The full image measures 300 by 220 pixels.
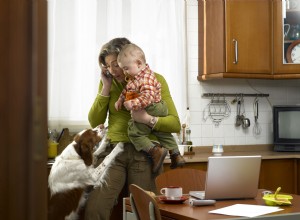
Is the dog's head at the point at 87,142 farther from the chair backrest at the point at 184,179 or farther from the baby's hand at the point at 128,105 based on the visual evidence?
the chair backrest at the point at 184,179

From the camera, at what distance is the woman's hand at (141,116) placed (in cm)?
350

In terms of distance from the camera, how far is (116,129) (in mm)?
3660

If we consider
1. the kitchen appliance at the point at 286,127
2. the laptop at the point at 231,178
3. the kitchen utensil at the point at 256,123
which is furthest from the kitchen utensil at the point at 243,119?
the laptop at the point at 231,178

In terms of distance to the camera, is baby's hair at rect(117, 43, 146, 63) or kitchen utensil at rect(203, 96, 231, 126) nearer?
baby's hair at rect(117, 43, 146, 63)

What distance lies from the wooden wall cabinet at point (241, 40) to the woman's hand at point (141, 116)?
1.05m

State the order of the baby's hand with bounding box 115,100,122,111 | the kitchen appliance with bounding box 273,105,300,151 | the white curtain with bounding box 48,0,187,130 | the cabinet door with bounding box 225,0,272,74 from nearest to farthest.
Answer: the baby's hand with bounding box 115,100,122,111
the white curtain with bounding box 48,0,187,130
the cabinet door with bounding box 225,0,272,74
the kitchen appliance with bounding box 273,105,300,151

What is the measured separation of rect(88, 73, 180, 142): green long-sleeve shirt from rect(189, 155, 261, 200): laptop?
42.8 inches

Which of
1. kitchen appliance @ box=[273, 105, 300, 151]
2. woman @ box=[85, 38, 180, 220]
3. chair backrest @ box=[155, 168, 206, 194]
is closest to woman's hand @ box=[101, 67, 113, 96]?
woman @ box=[85, 38, 180, 220]

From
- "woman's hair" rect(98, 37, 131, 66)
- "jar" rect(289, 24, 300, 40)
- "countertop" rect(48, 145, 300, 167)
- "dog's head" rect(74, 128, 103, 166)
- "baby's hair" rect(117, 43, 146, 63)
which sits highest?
"jar" rect(289, 24, 300, 40)

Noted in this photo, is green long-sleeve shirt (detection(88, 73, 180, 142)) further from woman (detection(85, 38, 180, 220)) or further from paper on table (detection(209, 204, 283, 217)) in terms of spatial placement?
paper on table (detection(209, 204, 283, 217))

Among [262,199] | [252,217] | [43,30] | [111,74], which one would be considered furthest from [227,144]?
[43,30]

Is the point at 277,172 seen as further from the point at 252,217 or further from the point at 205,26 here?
the point at 252,217

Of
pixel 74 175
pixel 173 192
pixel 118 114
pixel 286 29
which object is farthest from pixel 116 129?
pixel 286 29

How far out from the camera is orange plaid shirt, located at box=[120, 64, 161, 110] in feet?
11.3
